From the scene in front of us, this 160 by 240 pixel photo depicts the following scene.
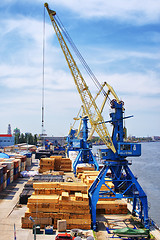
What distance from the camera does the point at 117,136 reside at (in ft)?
93.7

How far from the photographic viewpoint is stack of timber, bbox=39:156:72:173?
49.0m

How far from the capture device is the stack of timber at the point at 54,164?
4897 cm

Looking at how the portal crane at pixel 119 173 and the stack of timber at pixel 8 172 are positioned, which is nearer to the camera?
the portal crane at pixel 119 173

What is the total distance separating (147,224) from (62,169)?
1219 inches

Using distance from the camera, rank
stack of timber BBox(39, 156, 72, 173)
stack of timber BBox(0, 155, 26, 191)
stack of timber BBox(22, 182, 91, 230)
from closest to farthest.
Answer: stack of timber BBox(22, 182, 91, 230) → stack of timber BBox(0, 155, 26, 191) → stack of timber BBox(39, 156, 72, 173)

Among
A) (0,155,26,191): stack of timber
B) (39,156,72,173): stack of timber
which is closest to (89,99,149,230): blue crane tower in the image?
(0,155,26,191): stack of timber

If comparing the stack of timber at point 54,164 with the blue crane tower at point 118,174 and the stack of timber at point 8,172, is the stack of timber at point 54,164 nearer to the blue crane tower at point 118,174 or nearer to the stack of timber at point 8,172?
the stack of timber at point 8,172

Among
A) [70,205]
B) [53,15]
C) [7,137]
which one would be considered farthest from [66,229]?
[7,137]

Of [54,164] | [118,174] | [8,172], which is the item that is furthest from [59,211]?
[54,164]

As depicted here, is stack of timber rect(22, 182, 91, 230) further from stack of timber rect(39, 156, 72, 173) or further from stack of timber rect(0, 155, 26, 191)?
stack of timber rect(39, 156, 72, 173)

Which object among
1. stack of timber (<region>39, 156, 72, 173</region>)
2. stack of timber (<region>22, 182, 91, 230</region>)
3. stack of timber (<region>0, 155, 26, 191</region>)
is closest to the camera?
stack of timber (<region>22, 182, 91, 230</region>)

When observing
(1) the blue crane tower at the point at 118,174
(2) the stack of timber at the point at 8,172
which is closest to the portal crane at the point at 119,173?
(1) the blue crane tower at the point at 118,174

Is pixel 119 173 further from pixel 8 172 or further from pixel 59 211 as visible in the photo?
pixel 8 172

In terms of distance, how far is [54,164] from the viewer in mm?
51656
